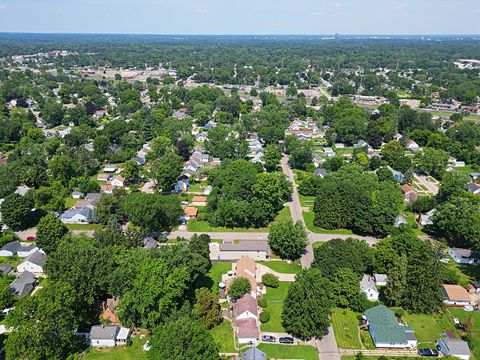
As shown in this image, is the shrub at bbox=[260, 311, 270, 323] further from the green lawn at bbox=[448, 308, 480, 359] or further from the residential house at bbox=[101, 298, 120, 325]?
the green lawn at bbox=[448, 308, 480, 359]

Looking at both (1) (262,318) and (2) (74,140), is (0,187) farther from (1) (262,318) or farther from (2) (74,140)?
(1) (262,318)

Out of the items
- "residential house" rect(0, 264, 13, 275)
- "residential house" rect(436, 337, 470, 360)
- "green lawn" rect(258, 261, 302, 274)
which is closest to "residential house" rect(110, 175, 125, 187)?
"residential house" rect(0, 264, 13, 275)

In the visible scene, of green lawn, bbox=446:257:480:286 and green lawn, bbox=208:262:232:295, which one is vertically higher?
green lawn, bbox=208:262:232:295

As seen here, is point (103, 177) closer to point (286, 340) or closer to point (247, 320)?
point (247, 320)

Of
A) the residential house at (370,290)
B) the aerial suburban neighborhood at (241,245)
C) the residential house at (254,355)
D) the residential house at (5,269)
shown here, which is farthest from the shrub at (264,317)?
the residential house at (5,269)

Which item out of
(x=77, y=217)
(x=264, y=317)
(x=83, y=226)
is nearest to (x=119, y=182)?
(x=77, y=217)
